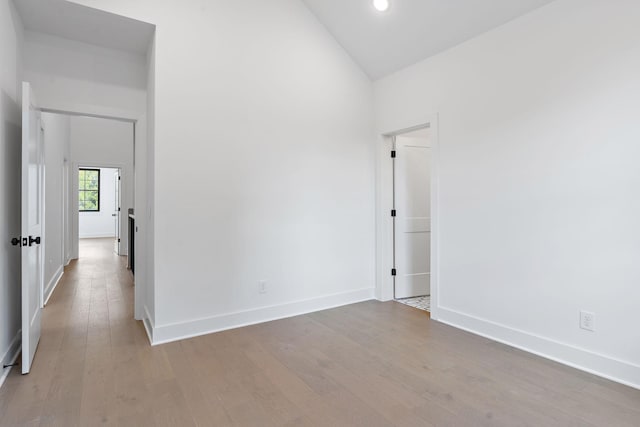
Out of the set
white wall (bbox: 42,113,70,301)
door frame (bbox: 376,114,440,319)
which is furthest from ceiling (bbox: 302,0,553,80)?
white wall (bbox: 42,113,70,301)

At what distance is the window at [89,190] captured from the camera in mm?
11523

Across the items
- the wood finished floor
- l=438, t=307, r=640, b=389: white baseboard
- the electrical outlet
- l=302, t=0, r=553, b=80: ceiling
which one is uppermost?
l=302, t=0, r=553, b=80: ceiling

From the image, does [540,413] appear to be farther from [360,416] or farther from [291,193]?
[291,193]

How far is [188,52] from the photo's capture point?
9.89 ft

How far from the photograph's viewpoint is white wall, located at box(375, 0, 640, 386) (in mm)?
2248

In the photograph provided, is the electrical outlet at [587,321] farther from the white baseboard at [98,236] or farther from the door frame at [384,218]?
the white baseboard at [98,236]

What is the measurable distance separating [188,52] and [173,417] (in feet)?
9.02

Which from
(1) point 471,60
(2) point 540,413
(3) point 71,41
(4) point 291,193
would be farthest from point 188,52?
(2) point 540,413

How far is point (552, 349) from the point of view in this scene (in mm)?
2590

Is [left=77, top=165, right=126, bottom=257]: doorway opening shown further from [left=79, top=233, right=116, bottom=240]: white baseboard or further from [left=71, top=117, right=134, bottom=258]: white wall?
[left=71, top=117, right=134, bottom=258]: white wall

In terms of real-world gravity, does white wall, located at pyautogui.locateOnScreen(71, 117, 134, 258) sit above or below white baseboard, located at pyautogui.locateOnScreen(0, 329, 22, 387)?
above

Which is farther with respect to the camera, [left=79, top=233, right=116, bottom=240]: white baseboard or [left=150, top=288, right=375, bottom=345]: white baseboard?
[left=79, top=233, right=116, bottom=240]: white baseboard

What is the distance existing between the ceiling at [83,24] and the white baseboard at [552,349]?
12.3ft

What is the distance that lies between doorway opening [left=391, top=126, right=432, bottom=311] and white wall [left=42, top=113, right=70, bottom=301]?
4.24 metres
